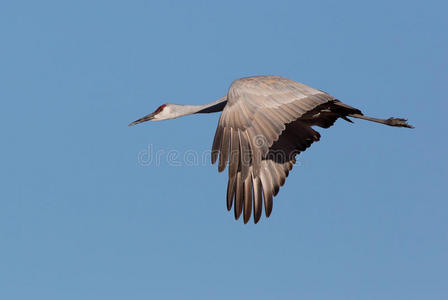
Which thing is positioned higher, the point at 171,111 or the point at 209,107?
the point at 171,111

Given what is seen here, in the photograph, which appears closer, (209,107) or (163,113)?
(209,107)

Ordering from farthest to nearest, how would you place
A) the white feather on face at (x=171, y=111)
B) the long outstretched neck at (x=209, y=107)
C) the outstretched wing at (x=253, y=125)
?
the white feather on face at (x=171, y=111) → the long outstretched neck at (x=209, y=107) → the outstretched wing at (x=253, y=125)

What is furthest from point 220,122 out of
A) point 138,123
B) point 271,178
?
point 138,123

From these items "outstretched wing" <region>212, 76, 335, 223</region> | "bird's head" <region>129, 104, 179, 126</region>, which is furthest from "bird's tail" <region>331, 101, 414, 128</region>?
"bird's head" <region>129, 104, 179, 126</region>

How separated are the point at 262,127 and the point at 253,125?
12 cm

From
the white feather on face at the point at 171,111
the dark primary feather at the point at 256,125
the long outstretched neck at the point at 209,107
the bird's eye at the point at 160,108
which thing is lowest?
the dark primary feather at the point at 256,125

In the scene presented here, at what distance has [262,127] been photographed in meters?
9.61

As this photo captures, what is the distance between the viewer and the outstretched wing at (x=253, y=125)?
9508 mm

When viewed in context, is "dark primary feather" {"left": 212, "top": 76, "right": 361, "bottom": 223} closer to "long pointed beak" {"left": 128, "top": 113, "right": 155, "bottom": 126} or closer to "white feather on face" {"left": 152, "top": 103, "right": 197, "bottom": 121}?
"white feather on face" {"left": 152, "top": 103, "right": 197, "bottom": 121}

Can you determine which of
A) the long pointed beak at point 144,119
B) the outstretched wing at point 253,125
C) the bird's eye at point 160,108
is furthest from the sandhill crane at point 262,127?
the long pointed beak at point 144,119

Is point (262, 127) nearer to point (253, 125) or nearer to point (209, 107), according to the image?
point (253, 125)

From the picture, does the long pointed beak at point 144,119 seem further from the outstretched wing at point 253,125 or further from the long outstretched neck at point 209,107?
the outstretched wing at point 253,125

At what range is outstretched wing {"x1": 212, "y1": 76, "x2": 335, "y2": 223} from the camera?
9508 millimetres

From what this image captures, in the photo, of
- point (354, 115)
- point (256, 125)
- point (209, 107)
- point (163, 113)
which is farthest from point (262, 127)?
point (163, 113)
